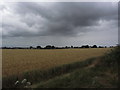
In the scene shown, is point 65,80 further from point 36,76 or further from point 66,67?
point 66,67

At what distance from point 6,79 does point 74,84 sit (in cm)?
474

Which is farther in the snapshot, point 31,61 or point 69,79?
point 31,61

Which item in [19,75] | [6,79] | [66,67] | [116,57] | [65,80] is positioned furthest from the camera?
[66,67]

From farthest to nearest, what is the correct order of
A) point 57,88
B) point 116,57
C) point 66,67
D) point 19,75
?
point 66,67 → point 116,57 → point 19,75 → point 57,88

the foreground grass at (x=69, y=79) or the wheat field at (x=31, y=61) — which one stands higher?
the wheat field at (x=31, y=61)

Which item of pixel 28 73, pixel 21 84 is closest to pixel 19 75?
pixel 28 73

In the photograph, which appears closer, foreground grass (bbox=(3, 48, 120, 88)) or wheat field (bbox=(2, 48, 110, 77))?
foreground grass (bbox=(3, 48, 120, 88))

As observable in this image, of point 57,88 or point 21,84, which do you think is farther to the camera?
point 21,84

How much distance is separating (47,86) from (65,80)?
3.98 ft

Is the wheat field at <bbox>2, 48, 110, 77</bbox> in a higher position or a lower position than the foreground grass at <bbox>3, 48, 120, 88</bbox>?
higher

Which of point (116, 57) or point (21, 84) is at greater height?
point (116, 57)

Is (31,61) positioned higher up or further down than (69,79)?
higher up

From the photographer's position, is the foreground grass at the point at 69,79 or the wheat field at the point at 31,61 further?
the wheat field at the point at 31,61

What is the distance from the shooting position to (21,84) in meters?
10.0
